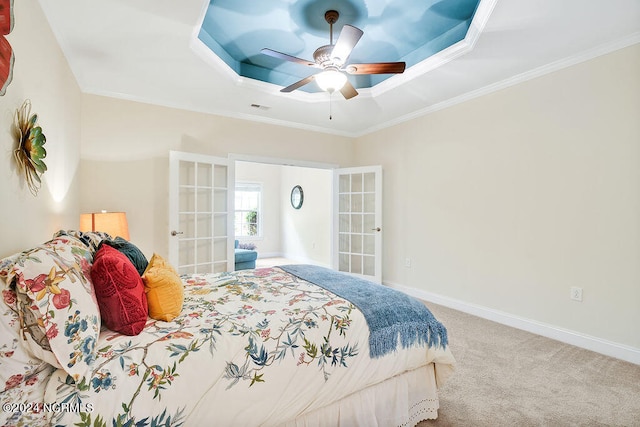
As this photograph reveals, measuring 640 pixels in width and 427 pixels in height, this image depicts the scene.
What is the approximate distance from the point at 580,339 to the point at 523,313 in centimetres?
47

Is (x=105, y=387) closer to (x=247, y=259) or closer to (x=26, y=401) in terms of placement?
(x=26, y=401)

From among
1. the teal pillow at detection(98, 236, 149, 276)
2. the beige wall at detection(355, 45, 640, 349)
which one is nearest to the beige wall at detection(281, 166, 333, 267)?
the beige wall at detection(355, 45, 640, 349)

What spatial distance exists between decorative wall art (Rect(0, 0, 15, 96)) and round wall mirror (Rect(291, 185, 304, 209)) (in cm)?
594

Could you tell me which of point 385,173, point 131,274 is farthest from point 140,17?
point 385,173

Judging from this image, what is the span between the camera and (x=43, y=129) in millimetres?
2027

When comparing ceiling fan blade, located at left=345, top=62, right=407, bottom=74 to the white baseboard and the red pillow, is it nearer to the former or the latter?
the red pillow

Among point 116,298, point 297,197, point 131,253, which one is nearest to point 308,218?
point 297,197

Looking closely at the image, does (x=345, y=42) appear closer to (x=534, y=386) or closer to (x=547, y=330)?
(x=534, y=386)

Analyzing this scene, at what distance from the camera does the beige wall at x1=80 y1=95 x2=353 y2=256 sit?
341 centimetres

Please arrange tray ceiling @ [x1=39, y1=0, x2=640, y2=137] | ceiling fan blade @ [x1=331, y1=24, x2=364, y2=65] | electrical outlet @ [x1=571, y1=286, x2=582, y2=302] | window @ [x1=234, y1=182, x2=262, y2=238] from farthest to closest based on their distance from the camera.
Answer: window @ [x1=234, y1=182, x2=262, y2=238] < electrical outlet @ [x1=571, y1=286, x2=582, y2=302] < tray ceiling @ [x1=39, y1=0, x2=640, y2=137] < ceiling fan blade @ [x1=331, y1=24, x2=364, y2=65]

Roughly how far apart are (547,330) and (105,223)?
4.29 metres

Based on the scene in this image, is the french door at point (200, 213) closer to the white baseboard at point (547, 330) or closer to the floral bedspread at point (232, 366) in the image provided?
the floral bedspread at point (232, 366)

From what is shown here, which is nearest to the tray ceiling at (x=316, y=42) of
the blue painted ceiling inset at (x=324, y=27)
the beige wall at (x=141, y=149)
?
the blue painted ceiling inset at (x=324, y=27)

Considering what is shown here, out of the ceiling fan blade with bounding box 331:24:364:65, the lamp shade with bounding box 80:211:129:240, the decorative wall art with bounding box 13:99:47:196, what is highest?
the ceiling fan blade with bounding box 331:24:364:65
